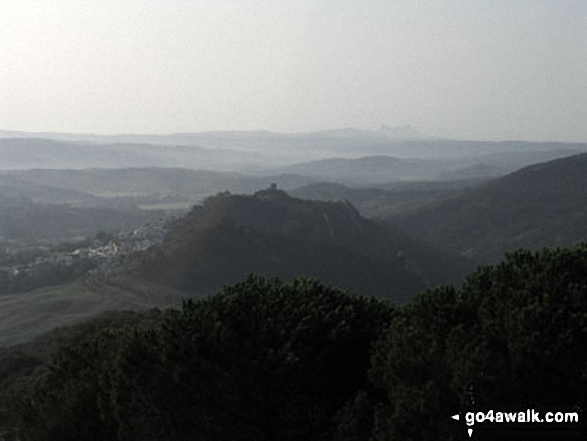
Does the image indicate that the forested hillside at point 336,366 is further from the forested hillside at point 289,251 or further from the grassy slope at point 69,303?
the forested hillside at point 289,251

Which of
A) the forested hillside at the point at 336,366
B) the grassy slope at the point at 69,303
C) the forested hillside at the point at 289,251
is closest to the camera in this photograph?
the forested hillside at the point at 336,366

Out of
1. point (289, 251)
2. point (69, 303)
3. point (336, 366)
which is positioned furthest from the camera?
point (289, 251)

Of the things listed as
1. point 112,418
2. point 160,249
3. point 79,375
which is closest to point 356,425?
point 112,418

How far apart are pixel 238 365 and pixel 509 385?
8225mm

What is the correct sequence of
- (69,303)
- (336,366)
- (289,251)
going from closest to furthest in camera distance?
(336,366) < (69,303) < (289,251)

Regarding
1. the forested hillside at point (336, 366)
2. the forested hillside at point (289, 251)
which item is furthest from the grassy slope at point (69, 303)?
the forested hillside at point (336, 366)

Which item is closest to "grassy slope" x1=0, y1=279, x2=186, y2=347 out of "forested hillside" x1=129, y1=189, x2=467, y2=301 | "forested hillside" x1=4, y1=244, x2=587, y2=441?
"forested hillside" x1=129, y1=189, x2=467, y2=301

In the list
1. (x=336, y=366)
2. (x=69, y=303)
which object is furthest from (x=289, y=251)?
(x=336, y=366)

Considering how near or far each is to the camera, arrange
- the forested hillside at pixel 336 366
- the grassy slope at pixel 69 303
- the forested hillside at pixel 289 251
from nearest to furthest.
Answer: the forested hillside at pixel 336 366 → the grassy slope at pixel 69 303 → the forested hillside at pixel 289 251

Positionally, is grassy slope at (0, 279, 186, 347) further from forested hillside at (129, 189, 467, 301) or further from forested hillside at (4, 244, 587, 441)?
forested hillside at (4, 244, 587, 441)

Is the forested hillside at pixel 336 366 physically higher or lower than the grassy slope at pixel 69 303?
A: higher

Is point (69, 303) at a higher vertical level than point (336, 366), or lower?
lower

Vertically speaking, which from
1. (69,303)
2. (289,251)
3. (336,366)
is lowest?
(69,303)

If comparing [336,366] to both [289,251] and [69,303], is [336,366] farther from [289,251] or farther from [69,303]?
[289,251]
